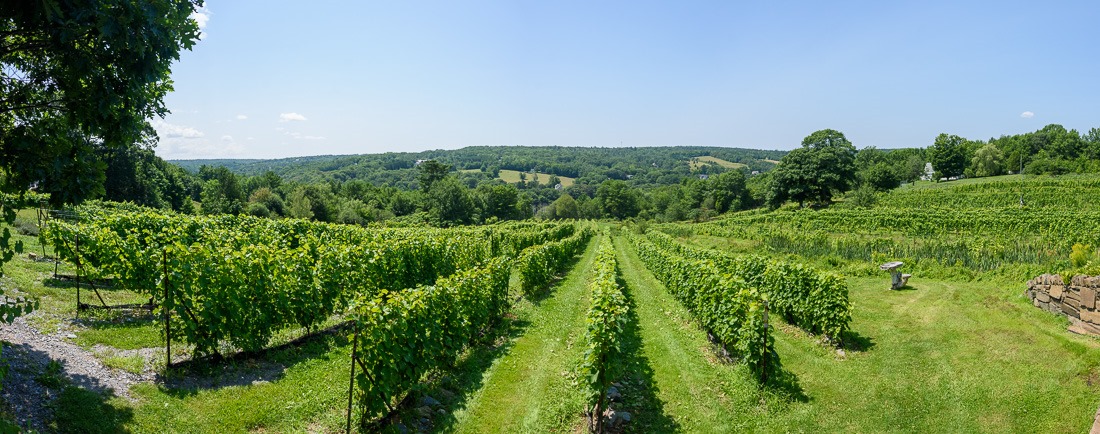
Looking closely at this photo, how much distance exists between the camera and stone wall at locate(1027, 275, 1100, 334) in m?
9.52

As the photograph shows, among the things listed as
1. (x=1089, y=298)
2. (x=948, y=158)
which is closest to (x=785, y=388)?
(x=1089, y=298)

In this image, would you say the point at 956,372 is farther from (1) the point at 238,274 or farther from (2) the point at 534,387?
(1) the point at 238,274

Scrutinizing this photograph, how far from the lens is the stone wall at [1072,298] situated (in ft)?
31.2

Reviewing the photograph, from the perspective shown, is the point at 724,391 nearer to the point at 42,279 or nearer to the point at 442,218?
the point at 42,279

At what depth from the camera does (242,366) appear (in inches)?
347

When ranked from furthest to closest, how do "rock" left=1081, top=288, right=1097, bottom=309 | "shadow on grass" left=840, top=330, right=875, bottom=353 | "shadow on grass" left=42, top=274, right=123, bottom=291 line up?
"shadow on grass" left=42, top=274, right=123, bottom=291 < "shadow on grass" left=840, top=330, right=875, bottom=353 < "rock" left=1081, top=288, right=1097, bottom=309

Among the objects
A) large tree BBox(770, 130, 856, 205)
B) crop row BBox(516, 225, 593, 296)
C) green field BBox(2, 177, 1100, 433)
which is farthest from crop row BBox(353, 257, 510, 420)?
large tree BBox(770, 130, 856, 205)

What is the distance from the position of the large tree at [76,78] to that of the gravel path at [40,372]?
281cm

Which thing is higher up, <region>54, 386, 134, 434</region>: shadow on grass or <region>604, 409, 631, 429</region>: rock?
<region>54, 386, 134, 434</region>: shadow on grass

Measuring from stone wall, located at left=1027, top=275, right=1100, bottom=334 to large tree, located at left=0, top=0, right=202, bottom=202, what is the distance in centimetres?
1596

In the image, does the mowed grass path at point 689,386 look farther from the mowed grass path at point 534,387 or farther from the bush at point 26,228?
the bush at point 26,228

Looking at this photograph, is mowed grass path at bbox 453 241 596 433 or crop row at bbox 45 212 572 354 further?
crop row at bbox 45 212 572 354

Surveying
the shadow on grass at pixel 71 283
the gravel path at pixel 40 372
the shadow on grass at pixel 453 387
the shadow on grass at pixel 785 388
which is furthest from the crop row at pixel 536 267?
the shadow on grass at pixel 71 283

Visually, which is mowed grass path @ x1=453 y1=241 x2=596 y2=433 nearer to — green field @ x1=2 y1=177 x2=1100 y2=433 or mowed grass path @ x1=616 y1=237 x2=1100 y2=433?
green field @ x1=2 y1=177 x2=1100 y2=433
